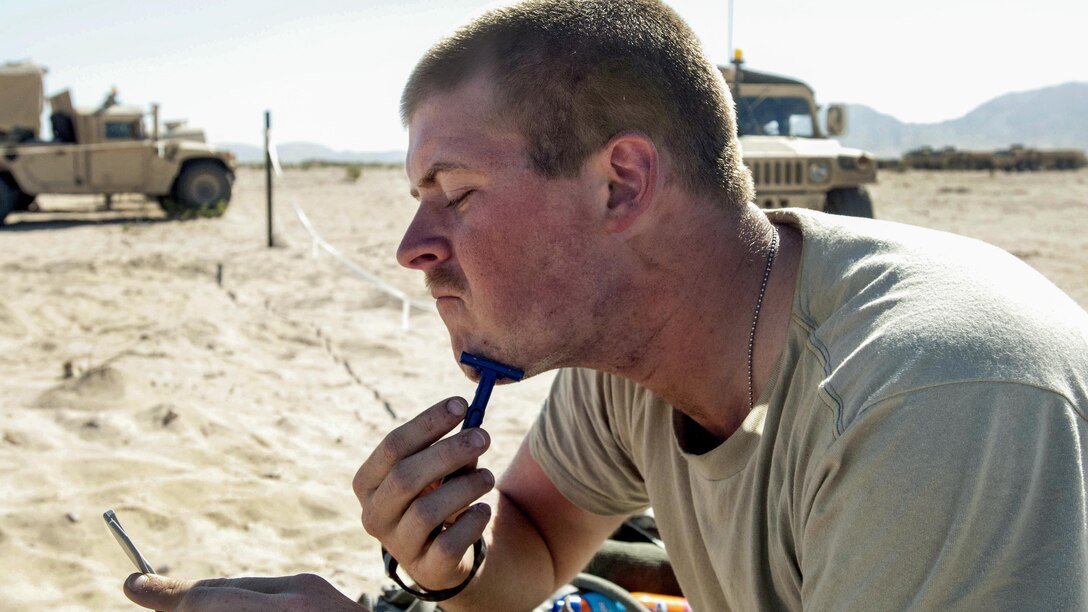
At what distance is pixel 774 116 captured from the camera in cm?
852

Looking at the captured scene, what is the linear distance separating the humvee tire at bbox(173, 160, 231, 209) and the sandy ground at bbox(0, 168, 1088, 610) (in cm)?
419

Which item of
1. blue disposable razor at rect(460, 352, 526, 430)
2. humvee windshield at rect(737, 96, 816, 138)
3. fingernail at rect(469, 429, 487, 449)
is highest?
humvee windshield at rect(737, 96, 816, 138)

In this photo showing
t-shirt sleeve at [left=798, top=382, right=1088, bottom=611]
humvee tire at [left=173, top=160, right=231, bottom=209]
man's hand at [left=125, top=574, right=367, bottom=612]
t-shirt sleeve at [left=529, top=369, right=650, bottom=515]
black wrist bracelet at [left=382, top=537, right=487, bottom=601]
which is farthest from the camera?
humvee tire at [left=173, top=160, right=231, bottom=209]

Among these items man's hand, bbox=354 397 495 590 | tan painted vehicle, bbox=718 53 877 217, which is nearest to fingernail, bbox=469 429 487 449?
man's hand, bbox=354 397 495 590

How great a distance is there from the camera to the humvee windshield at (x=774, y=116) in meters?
8.37

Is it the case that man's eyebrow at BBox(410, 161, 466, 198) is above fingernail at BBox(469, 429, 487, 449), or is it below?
above

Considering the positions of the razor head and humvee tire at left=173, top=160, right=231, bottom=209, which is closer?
the razor head

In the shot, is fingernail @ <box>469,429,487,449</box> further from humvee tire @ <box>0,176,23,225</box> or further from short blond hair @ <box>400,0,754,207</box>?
humvee tire @ <box>0,176,23,225</box>

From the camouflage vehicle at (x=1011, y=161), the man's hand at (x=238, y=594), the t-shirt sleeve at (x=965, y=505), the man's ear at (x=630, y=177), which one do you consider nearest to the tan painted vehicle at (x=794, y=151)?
the man's ear at (x=630, y=177)

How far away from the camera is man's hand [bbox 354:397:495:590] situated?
1400 millimetres

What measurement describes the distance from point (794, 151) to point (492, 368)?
6990 mm

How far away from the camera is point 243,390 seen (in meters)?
4.62

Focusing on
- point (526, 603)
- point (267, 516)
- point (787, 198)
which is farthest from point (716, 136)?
point (787, 198)

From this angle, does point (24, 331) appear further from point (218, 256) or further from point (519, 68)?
point (519, 68)
